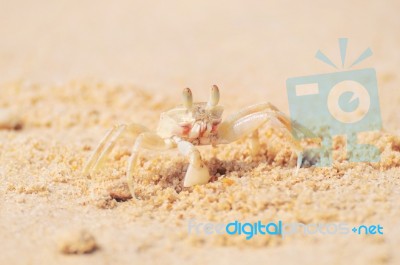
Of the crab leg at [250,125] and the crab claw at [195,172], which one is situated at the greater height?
the crab leg at [250,125]

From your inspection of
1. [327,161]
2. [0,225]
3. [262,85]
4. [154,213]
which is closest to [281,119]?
[327,161]

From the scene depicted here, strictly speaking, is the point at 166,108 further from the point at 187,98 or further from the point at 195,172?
the point at 195,172

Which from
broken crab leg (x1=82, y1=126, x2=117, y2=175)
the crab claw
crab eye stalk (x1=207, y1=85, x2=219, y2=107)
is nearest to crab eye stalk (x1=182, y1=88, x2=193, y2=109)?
crab eye stalk (x1=207, y1=85, x2=219, y2=107)

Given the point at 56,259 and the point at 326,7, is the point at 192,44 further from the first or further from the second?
the point at 56,259

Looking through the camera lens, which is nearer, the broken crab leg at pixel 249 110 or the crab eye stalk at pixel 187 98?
the crab eye stalk at pixel 187 98

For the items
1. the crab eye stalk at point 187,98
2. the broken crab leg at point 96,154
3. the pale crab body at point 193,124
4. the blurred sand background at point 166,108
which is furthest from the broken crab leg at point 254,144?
the broken crab leg at point 96,154

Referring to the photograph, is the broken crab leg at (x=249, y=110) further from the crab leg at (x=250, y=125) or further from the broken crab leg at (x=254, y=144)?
the broken crab leg at (x=254, y=144)

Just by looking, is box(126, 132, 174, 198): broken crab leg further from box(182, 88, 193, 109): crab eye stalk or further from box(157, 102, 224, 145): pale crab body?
box(182, 88, 193, 109): crab eye stalk

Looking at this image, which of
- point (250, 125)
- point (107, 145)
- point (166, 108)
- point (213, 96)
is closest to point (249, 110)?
point (250, 125)
